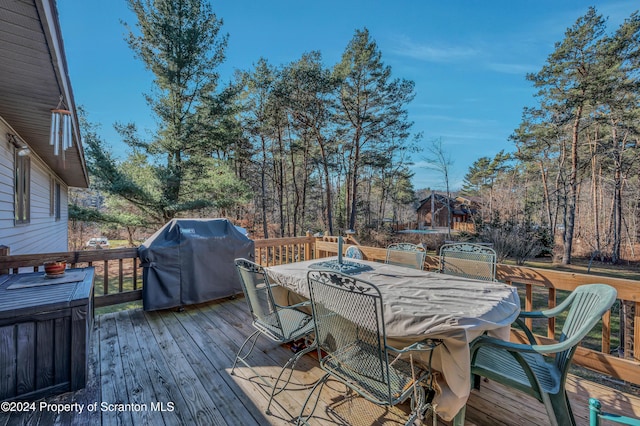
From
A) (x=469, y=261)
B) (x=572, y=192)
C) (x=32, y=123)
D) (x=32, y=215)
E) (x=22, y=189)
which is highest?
(x=32, y=123)

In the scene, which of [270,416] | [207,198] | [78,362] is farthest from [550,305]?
[207,198]

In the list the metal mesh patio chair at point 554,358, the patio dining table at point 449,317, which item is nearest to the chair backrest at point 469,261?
the patio dining table at point 449,317

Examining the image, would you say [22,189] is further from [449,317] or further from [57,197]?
[449,317]

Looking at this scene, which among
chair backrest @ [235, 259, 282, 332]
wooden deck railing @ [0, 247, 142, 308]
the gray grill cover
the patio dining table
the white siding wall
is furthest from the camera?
the gray grill cover

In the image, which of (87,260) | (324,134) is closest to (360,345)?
(87,260)

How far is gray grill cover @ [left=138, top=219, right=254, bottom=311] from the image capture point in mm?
3758

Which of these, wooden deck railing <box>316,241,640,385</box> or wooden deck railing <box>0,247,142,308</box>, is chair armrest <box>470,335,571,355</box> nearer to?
wooden deck railing <box>316,241,640,385</box>

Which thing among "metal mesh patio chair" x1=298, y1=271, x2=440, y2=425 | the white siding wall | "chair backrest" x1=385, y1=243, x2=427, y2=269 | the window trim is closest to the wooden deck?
"metal mesh patio chair" x1=298, y1=271, x2=440, y2=425

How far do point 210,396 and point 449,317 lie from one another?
6.22 feet

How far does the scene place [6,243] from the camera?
353cm

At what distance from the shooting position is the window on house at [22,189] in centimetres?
404

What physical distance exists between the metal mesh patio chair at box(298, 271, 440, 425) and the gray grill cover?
2.77m

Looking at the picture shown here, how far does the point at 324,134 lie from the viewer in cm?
1441

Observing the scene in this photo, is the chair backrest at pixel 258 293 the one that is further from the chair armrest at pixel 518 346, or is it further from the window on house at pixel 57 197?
the window on house at pixel 57 197
